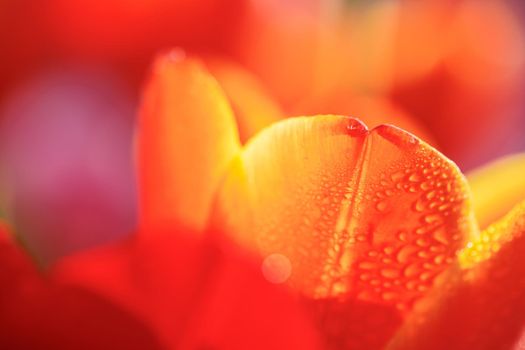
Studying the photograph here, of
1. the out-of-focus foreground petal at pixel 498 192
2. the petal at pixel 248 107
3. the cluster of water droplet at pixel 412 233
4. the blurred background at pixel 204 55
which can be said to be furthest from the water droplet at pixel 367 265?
the blurred background at pixel 204 55

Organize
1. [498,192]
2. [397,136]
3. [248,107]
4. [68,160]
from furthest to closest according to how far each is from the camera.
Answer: [68,160], [248,107], [498,192], [397,136]

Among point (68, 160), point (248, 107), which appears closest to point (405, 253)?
point (248, 107)

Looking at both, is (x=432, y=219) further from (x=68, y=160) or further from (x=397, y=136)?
(x=68, y=160)

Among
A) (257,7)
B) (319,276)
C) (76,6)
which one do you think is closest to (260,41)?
(257,7)

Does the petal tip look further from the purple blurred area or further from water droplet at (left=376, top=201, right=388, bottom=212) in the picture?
the purple blurred area

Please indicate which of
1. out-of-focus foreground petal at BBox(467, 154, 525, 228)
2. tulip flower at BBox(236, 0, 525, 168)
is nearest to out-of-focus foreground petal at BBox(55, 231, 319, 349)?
out-of-focus foreground petal at BBox(467, 154, 525, 228)

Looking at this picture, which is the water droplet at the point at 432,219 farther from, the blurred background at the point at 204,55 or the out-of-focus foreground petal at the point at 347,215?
the blurred background at the point at 204,55

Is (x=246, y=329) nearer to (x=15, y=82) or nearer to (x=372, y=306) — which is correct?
(x=372, y=306)

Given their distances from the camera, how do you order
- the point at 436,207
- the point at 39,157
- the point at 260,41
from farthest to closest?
the point at 260,41 → the point at 39,157 → the point at 436,207
